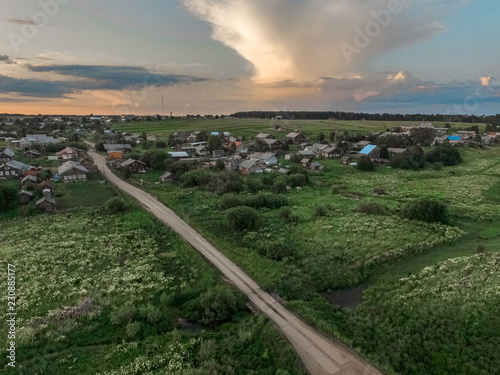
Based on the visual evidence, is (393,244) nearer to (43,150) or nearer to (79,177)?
(79,177)

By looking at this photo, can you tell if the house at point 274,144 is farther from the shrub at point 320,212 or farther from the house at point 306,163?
the shrub at point 320,212

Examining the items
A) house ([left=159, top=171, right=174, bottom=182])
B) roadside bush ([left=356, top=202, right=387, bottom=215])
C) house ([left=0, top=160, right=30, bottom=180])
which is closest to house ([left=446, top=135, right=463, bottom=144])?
roadside bush ([left=356, top=202, right=387, bottom=215])

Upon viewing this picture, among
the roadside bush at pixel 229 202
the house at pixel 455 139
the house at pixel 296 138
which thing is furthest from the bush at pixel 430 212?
the house at pixel 455 139

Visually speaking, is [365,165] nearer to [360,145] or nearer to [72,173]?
[360,145]

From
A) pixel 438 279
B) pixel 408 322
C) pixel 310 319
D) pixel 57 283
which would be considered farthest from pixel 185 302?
pixel 438 279

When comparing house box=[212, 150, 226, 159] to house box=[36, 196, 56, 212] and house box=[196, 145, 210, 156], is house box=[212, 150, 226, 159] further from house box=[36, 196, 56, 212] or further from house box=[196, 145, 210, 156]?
house box=[36, 196, 56, 212]

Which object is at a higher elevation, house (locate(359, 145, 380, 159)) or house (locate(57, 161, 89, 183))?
house (locate(359, 145, 380, 159))
